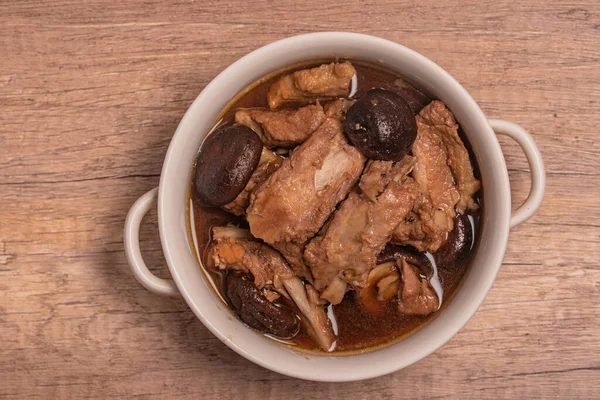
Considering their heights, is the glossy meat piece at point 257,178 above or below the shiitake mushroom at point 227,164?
below

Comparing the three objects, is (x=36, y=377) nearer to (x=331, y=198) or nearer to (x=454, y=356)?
(x=331, y=198)

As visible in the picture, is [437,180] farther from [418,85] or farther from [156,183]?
[156,183]

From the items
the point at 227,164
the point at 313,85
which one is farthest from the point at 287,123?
the point at 227,164

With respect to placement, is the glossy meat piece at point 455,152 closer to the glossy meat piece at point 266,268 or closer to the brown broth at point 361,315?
the brown broth at point 361,315

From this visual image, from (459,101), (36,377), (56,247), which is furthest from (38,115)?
(459,101)

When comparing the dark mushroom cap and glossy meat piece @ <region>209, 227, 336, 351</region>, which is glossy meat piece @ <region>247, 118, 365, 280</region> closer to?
glossy meat piece @ <region>209, 227, 336, 351</region>

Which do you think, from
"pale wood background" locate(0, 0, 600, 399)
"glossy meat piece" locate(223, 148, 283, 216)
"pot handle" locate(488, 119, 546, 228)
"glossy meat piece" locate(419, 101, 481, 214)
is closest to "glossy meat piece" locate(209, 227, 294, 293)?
"glossy meat piece" locate(223, 148, 283, 216)

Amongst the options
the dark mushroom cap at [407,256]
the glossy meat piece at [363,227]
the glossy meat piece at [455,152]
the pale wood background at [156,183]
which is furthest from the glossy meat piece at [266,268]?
the glossy meat piece at [455,152]
